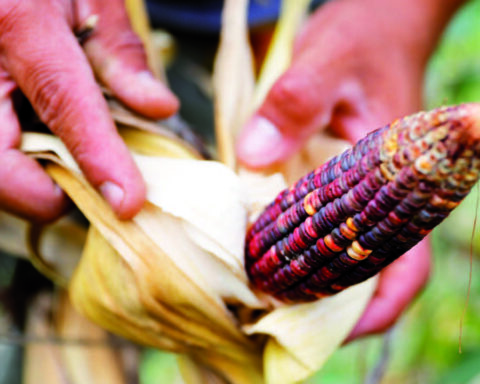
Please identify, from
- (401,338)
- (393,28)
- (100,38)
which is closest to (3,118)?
(100,38)

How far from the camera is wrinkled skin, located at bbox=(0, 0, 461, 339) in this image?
500mm

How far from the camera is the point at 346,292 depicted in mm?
553

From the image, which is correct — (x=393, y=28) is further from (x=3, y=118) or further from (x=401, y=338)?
(x=401, y=338)

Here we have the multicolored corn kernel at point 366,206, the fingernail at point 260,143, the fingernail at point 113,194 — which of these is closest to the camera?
the multicolored corn kernel at point 366,206

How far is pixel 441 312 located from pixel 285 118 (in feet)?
3.59

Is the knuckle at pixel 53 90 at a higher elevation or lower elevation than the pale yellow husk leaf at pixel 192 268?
higher

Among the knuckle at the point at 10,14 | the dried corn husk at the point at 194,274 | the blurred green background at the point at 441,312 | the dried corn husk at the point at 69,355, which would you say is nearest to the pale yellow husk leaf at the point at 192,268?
the dried corn husk at the point at 194,274

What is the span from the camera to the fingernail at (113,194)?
49cm

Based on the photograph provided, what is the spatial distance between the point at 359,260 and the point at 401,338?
1.15 meters

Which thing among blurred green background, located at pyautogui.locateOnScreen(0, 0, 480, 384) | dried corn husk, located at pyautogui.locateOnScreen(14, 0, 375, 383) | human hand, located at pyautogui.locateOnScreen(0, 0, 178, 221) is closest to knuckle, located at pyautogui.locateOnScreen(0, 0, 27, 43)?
human hand, located at pyautogui.locateOnScreen(0, 0, 178, 221)

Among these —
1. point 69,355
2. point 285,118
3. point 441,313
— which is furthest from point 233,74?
point 441,313

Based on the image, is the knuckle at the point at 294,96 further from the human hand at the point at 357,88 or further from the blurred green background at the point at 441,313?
the blurred green background at the point at 441,313

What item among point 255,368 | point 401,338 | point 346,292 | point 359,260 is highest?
point 359,260

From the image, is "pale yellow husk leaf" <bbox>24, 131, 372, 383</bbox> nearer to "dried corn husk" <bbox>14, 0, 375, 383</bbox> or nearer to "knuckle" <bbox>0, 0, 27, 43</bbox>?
"dried corn husk" <bbox>14, 0, 375, 383</bbox>
